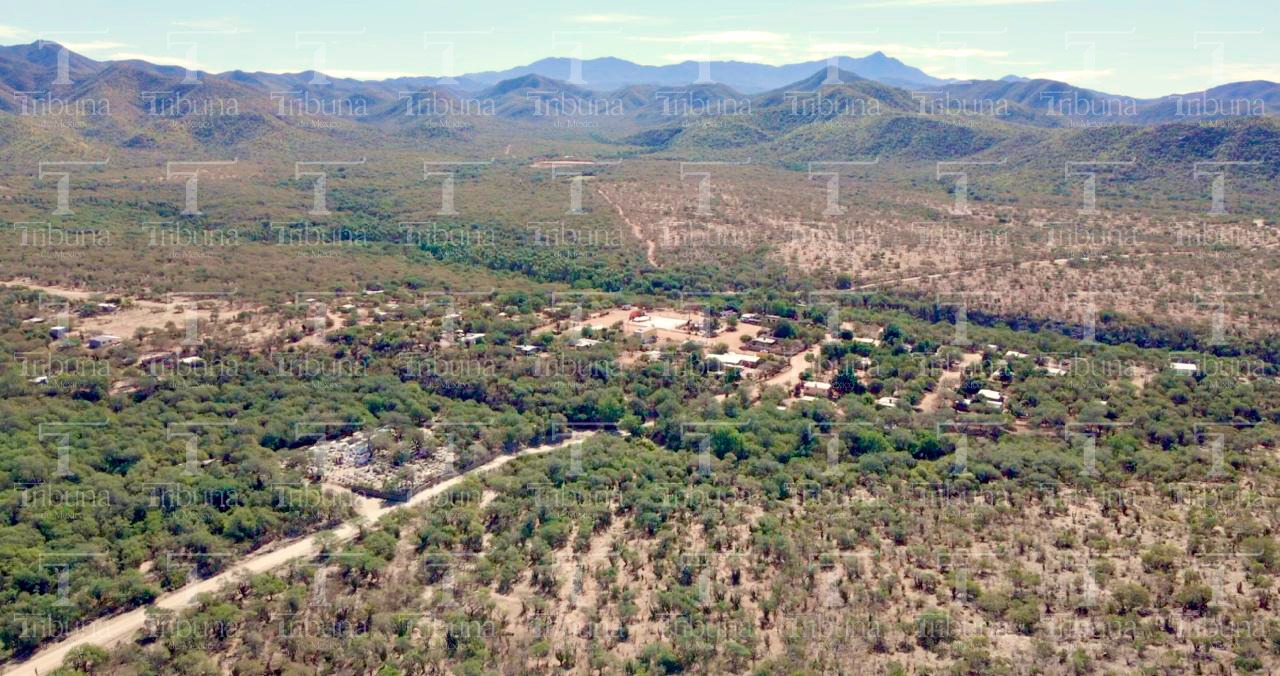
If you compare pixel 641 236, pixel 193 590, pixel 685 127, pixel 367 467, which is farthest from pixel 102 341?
pixel 685 127

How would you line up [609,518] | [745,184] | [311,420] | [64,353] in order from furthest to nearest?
[745,184] < [64,353] < [311,420] < [609,518]

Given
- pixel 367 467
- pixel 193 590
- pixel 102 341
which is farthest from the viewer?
pixel 102 341

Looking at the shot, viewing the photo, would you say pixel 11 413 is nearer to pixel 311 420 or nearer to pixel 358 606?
pixel 311 420

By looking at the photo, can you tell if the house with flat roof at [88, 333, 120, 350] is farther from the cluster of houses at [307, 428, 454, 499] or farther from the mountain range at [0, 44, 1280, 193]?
the mountain range at [0, 44, 1280, 193]

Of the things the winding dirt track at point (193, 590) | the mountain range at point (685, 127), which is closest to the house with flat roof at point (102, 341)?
the winding dirt track at point (193, 590)

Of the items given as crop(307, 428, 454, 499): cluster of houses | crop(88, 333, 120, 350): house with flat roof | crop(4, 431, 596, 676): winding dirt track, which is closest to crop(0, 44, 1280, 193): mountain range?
crop(88, 333, 120, 350): house with flat roof

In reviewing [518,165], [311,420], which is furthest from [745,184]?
[311,420]

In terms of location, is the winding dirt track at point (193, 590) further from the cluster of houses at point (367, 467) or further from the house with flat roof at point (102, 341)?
the house with flat roof at point (102, 341)

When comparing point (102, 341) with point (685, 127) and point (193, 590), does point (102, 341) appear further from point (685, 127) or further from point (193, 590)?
point (685, 127)
